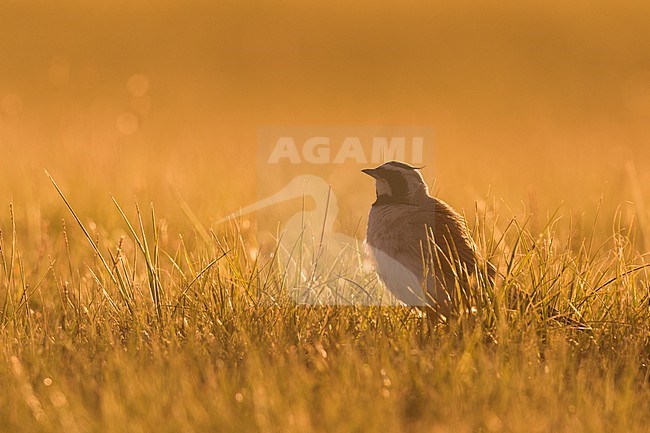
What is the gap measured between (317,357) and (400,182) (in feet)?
3.79

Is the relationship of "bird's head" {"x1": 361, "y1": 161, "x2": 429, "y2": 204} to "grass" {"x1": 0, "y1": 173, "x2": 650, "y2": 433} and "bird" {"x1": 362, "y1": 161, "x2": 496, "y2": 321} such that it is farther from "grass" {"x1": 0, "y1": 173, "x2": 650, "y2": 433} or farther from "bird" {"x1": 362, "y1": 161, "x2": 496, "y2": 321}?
"grass" {"x1": 0, "y1": 173, "x2": 650, "y2": 433}

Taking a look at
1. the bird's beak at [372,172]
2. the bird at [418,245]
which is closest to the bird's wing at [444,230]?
the bird at [418,245]

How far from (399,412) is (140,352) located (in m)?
1.07

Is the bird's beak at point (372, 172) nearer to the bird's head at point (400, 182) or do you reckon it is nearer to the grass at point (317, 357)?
the bird's head at point (400, 182)

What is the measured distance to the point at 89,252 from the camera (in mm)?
6406

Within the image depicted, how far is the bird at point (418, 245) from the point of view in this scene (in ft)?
13.8

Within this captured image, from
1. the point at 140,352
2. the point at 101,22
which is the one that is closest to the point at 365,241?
the point at 140,352

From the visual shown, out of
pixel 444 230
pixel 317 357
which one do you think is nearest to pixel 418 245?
pixel 444 230

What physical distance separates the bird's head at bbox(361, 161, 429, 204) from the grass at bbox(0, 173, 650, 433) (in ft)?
1.13

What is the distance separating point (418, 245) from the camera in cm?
441

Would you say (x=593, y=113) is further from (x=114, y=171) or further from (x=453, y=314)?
(x=453, y=314)

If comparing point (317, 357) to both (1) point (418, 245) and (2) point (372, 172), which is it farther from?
(2) point (372, 172)

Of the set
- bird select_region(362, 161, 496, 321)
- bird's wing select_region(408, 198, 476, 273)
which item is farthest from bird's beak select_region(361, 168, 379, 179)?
bird's wing select_region(408, 198, 476, 273)

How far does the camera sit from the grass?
133 inches
